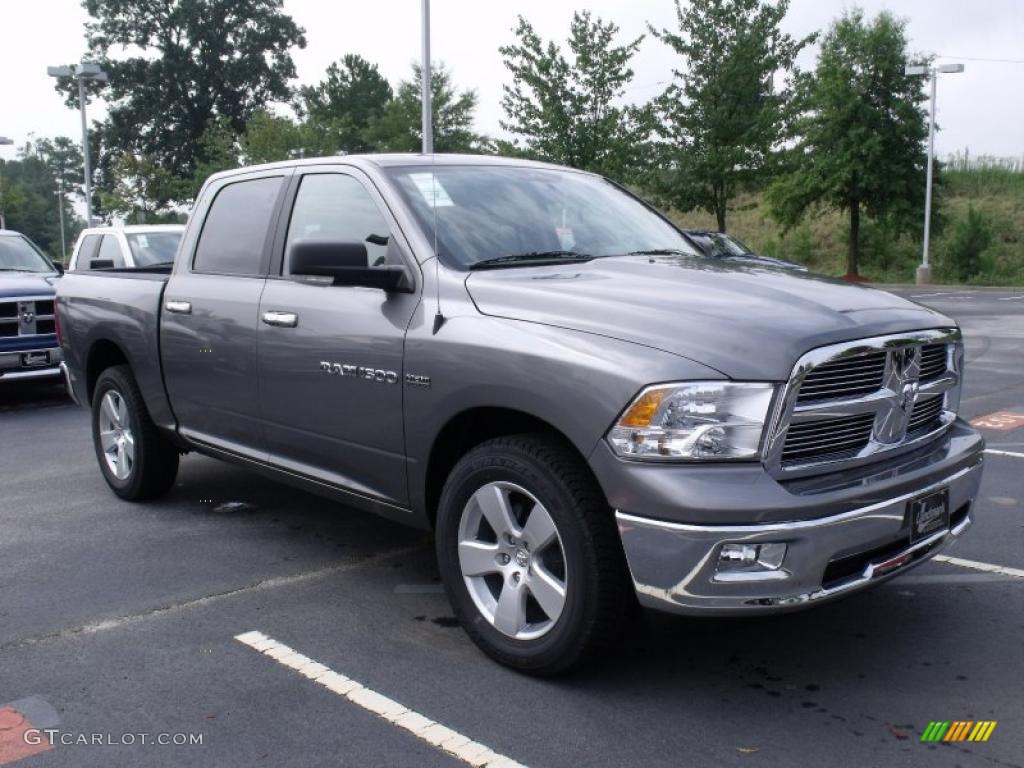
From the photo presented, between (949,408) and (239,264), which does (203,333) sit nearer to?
(239,264)

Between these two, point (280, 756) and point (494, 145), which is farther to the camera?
point (494, 145)

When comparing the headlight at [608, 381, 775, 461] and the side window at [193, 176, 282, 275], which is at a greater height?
the side window at [193, 176, 282, 275]

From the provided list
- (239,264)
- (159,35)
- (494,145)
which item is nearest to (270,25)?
(159,35)

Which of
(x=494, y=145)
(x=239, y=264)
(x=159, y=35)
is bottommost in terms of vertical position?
(x=239, y=264)

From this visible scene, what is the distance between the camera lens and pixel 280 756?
312 centimetres

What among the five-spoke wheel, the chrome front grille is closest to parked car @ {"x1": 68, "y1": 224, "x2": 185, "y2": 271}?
the chrome front grille

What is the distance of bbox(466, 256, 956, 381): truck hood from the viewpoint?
3.18m

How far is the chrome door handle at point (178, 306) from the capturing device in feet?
17.3

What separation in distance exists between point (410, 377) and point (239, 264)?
1621 mm

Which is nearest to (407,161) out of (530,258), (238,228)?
(530,258)

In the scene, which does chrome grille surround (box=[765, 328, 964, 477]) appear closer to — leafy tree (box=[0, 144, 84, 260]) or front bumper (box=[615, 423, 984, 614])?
front bumper (box=[615, 423, 984, 614])

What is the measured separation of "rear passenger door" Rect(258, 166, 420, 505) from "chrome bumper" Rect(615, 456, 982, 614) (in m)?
1.25

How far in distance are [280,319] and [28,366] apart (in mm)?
6990

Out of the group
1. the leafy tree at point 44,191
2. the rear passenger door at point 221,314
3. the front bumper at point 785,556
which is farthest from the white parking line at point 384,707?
the leafy tree at point 44,191
